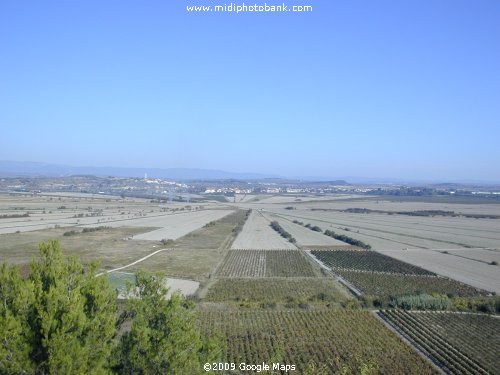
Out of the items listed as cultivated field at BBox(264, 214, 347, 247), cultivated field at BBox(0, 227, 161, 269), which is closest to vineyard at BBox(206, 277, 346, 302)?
cultivated field at BBox(0, 227, 161, 269)

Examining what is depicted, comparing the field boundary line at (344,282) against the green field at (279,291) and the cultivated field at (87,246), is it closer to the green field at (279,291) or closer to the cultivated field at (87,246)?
the green field at (279,291)

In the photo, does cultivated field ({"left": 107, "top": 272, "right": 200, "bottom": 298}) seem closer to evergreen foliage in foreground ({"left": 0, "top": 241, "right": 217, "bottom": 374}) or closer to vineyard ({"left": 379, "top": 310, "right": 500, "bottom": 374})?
vineyard ({"left": 379, "top": 310, "right": 500, "bottom": 374})

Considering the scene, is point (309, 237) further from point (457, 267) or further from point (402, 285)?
point (402, 285)

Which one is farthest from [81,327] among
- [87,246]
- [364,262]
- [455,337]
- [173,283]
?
[87,246]

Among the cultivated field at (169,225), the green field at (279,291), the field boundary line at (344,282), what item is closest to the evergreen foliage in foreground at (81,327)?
the green field at (279,291)

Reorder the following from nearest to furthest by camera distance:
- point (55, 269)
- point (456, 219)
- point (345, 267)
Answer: point (55, 269), point (345, 267), point (456, 219)

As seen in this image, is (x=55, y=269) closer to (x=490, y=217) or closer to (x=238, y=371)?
(x=238, y=371)

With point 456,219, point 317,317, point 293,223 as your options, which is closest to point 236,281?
point 317,317
